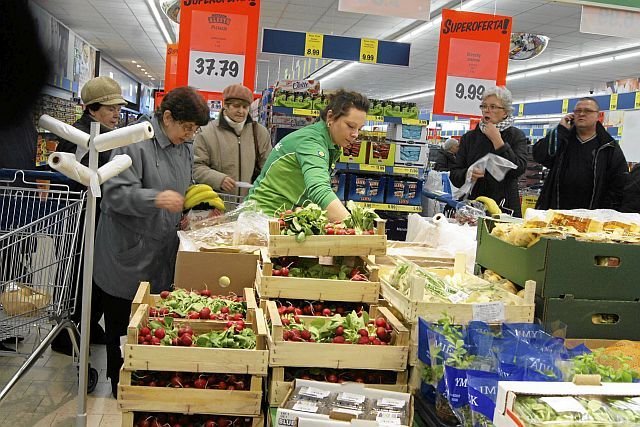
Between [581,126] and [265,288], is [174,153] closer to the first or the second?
[265,288]

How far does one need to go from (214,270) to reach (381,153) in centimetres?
491

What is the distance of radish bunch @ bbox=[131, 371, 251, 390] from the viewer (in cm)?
226

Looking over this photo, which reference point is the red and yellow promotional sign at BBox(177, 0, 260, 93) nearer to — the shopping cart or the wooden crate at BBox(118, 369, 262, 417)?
the shopping cart

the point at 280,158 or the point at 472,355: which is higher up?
the point at 280,158

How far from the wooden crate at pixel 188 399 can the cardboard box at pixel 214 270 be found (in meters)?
0.86

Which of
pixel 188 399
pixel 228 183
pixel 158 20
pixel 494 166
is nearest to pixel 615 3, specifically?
pixel 494 166

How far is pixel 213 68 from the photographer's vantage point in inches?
231

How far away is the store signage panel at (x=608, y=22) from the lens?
15.8 feet

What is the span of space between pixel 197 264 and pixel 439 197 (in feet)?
16.1

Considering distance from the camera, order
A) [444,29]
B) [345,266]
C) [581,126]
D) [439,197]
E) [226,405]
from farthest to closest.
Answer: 1. [439,197]
2. [444,29]
3. [581,126]
4. [345,266]
5. [226,405]

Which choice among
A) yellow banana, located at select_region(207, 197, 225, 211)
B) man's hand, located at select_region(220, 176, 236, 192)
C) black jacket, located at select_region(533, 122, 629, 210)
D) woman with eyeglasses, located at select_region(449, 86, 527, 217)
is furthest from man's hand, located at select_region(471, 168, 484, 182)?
yellow banana, located at select_region(207, 197, 225, 211)

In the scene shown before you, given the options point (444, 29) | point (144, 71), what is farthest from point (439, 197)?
point (144, 71)

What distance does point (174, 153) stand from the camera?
3490mm

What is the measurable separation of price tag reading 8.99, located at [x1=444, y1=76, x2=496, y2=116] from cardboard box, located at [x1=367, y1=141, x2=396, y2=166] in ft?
3.25
